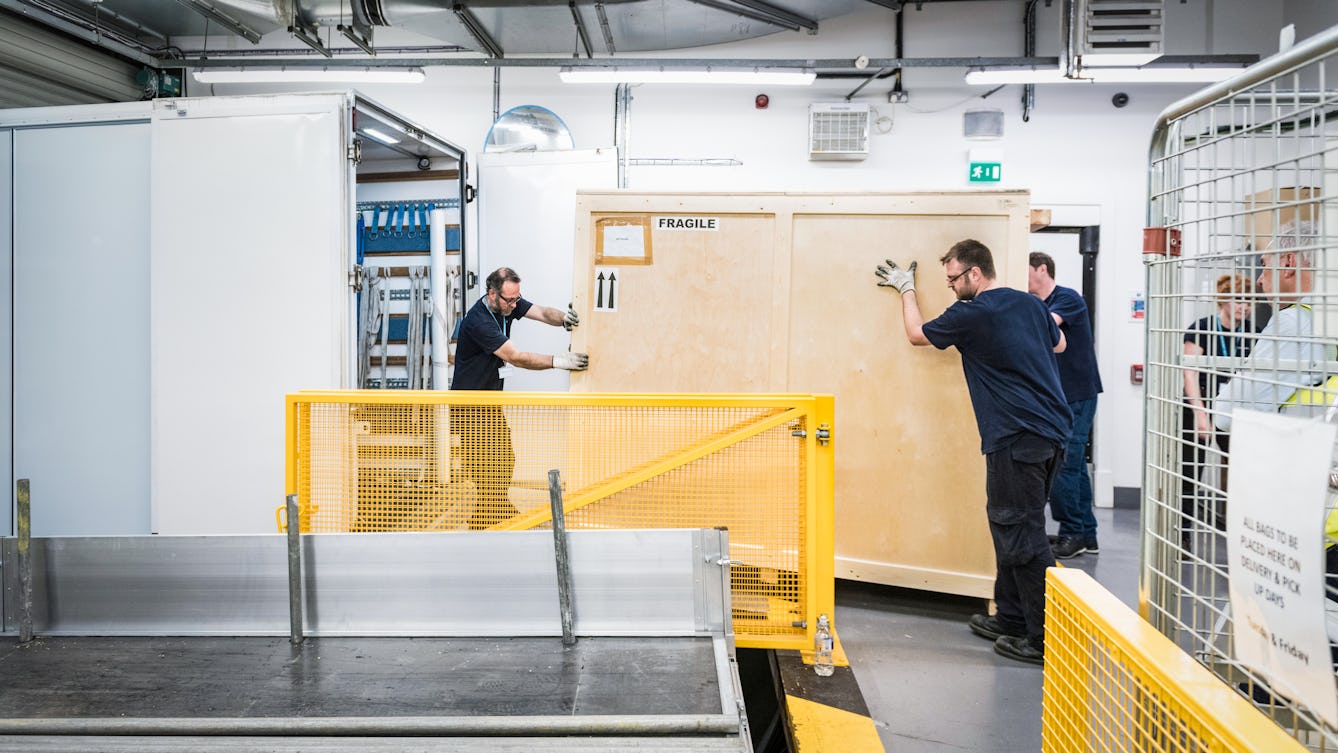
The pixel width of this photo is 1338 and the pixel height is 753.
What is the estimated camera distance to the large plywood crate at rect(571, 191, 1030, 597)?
3959mm

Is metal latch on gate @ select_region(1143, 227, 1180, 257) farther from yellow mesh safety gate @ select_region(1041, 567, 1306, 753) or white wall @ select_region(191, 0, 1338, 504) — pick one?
white wall @ select_region(191, 0, 1338, 504)

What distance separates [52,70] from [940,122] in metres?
7.97

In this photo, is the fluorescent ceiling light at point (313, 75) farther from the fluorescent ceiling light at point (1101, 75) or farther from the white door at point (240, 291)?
the fluorescent ceiling light at point (1101, 75)

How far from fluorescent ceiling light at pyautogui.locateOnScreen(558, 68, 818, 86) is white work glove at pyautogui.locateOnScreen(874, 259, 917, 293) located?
9.95 ft

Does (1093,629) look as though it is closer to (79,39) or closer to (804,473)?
(804,473)

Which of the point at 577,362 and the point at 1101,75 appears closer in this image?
the point at 577,362

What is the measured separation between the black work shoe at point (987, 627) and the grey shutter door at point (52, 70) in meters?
8.25

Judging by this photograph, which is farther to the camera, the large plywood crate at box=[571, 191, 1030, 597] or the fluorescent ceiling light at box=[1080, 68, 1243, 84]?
the fluorescent ceiling light at box=[1080, 68, 1243, 84]

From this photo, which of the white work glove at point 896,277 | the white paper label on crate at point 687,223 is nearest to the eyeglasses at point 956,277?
the white work glove at point 896,277

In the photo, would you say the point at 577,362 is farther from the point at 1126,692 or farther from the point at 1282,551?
the point at 1282,551

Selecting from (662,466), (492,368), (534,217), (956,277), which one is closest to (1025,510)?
(956,277)

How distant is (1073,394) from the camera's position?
A: 511 cm

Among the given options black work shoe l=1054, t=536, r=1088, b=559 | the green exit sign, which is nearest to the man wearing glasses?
black work shoe l=1054, t=536, r=1088, b=559

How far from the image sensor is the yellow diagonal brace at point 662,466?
2.93 metres
